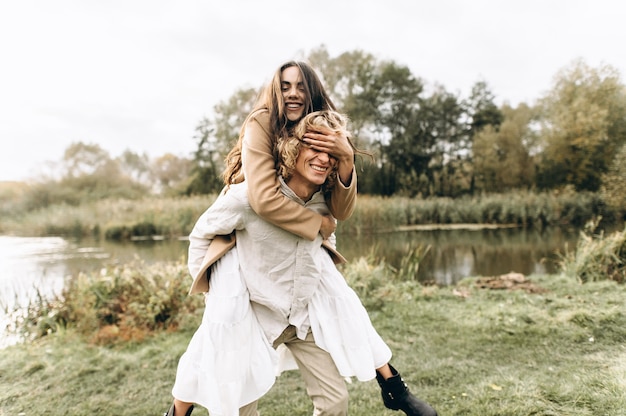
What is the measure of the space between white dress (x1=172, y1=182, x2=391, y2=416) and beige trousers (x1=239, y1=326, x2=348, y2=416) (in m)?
0.05

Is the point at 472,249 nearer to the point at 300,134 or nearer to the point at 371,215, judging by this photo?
the point at 371,215

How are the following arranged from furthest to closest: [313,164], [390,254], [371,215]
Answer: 1. [371,215]
2. [390,254]
3. [313,164]

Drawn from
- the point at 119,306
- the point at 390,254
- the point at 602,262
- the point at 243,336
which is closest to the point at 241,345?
the point at 243,336

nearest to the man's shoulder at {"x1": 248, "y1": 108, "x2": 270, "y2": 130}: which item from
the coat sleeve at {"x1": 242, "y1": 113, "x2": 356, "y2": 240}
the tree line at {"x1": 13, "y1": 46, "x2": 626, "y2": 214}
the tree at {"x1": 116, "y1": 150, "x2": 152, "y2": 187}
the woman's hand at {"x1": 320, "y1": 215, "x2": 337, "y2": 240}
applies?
the coat sleeve at {"x1": 242, "y1": 113, "x2": 356, "y2": 240}

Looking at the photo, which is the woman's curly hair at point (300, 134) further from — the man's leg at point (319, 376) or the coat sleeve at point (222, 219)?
the man's leg at point (319, 376)

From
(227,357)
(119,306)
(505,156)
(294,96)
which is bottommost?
(119,306)

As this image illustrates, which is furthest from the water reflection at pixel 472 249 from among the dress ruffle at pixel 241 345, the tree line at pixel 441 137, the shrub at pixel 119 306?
the tree line at pixel 441 137

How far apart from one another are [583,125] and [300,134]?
2354 cm

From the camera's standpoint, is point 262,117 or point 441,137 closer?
point 262,117

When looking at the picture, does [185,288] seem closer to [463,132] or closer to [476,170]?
[476,170]

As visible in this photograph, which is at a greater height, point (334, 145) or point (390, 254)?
point (334, 145)

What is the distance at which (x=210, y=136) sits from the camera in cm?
2300

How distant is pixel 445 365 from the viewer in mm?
3463

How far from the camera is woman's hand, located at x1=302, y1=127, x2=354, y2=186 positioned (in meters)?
1.78
